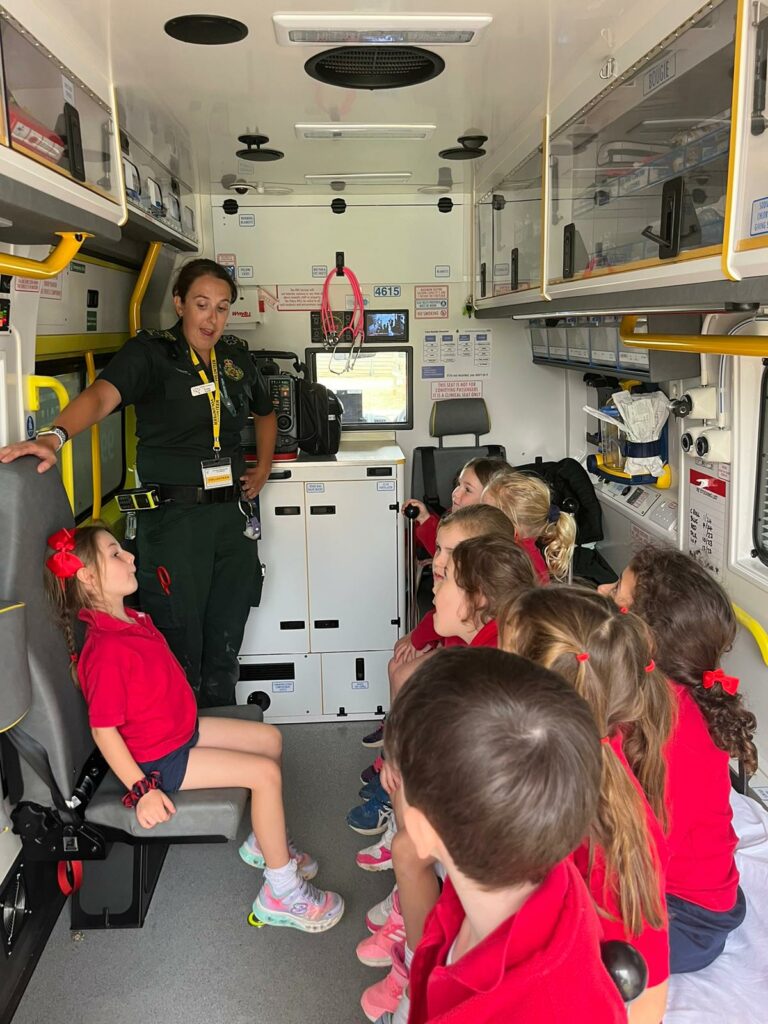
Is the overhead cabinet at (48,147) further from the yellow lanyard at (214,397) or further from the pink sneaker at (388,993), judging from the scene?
the pink sneaker at (388,993)

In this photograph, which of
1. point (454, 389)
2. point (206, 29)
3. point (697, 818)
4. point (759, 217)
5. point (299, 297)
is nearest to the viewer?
point (759, 217)

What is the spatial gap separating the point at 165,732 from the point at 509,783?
5.94 feet

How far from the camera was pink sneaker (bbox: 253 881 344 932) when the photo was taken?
9.11 feet

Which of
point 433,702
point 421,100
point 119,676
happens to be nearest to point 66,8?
point 421,100

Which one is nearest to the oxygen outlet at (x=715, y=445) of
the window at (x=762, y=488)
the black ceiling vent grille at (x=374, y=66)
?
the window at (x=762, y=488)

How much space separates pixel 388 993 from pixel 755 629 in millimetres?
1664

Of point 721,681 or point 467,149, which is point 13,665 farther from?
point 467,149

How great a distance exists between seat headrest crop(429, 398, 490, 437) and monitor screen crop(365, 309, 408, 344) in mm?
493

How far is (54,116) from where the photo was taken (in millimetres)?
2178

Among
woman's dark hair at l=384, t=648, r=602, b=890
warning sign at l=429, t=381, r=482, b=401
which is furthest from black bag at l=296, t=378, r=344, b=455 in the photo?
woman's dark hair at l=384, t=648, r=602, b=890

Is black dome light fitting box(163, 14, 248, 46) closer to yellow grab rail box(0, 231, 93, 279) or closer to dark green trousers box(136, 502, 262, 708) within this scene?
yellow grab rail box(0, 231, 93, 279)

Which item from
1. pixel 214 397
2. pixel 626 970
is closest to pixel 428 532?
pixel 214 397

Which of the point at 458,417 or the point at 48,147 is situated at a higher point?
the point at 48,147

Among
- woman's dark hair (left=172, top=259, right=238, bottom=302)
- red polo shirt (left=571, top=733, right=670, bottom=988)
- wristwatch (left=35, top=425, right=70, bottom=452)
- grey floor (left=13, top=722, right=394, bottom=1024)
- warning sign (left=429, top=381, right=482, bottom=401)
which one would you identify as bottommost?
grey floor (left=13, top=722, right=394, bottom=1024)
